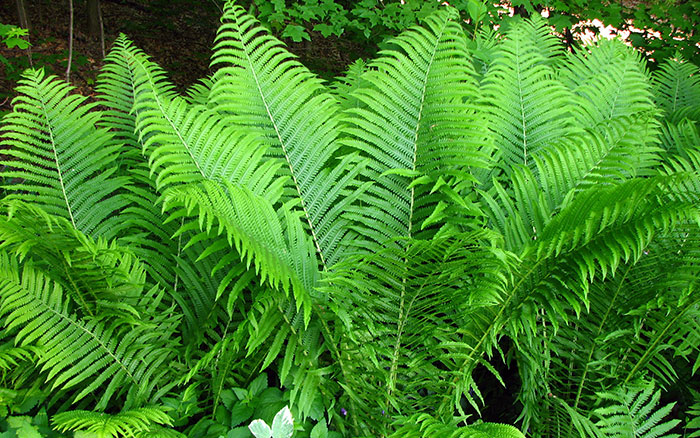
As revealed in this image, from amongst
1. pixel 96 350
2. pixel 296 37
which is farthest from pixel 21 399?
pixel 296 37

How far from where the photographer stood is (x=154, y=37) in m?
5.92

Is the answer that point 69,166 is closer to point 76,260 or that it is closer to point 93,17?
point 76,260

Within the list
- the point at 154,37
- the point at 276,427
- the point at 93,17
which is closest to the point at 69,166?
the point at 276,427

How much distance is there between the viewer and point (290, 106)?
1.82 metres

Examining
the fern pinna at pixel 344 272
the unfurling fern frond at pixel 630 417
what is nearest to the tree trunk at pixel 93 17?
the fern pinna at pixel 344 272

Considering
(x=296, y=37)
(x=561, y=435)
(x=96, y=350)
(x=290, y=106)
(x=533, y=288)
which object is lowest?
(x=96, y=350)

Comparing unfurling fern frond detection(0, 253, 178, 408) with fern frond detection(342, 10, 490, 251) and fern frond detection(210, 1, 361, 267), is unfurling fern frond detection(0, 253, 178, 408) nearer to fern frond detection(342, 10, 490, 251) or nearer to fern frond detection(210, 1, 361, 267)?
fern frond detection(210, 1, 361, 267)

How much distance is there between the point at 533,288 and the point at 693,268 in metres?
0.47

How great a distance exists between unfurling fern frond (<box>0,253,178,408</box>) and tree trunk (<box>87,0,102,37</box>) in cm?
466

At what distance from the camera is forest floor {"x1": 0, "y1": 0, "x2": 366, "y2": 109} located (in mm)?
5273

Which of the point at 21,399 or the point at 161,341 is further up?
the point at 161,341

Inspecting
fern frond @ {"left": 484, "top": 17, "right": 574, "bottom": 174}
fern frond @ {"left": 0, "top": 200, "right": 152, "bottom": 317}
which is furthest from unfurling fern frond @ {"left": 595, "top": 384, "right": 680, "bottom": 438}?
fern frond @ {"left": 0, "top": 200, "right": 152, "bottom": 317}

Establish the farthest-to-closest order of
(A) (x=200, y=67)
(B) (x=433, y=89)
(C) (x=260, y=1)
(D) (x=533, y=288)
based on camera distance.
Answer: (A) (x=200, y=67), (C) (x=260, y=1), (B) (x=433, y=89), (D) (x=533, y=288)

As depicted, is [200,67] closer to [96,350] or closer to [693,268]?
[96,350]
